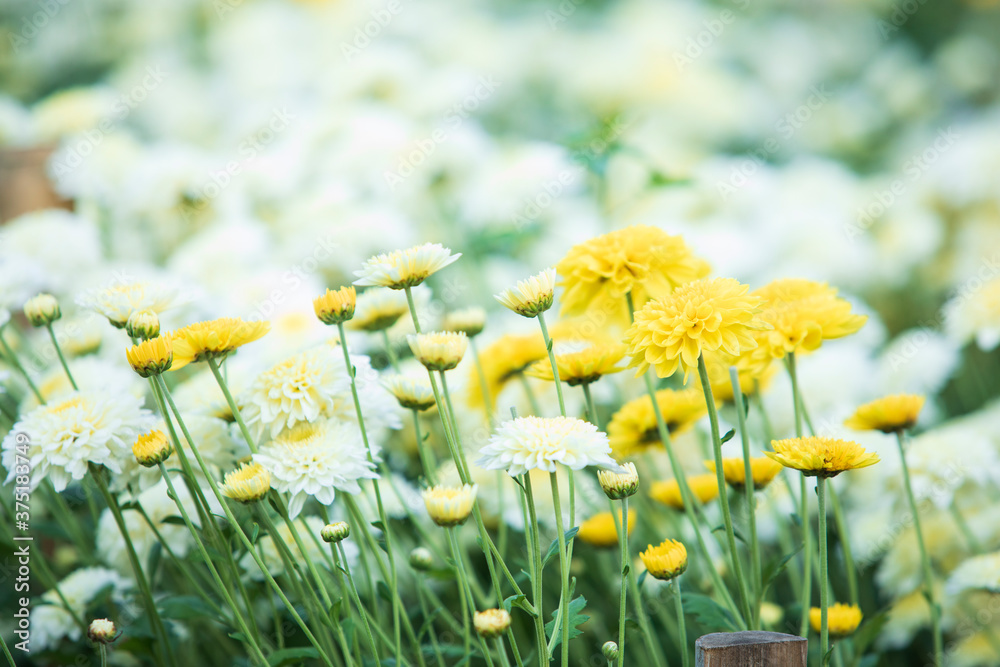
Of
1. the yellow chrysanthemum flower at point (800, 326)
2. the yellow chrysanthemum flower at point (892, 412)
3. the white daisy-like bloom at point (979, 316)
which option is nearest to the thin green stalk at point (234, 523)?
the yellow chrysanthemum flower at point (800, 326)

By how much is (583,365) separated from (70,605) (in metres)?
0.93

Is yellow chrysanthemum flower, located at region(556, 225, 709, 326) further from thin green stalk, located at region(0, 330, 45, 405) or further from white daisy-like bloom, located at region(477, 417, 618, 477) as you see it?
thin green stalk, located at region(0, 330, 45, 405)

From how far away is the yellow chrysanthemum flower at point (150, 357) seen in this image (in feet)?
2.75

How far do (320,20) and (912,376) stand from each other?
290cm

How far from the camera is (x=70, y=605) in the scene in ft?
4.01

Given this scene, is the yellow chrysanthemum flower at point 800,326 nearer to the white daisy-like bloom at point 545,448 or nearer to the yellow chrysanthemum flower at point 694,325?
the yellow chrysanthemum flower at point 694,325

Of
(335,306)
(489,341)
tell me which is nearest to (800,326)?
(335,306)

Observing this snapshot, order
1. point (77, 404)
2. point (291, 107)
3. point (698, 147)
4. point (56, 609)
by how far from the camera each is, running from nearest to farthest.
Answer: point (77, 404)
point (56, 609)
point (291, 107)
point (698, 147)

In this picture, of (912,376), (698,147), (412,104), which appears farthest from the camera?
(698,147)

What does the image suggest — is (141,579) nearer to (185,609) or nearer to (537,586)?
(185,609)

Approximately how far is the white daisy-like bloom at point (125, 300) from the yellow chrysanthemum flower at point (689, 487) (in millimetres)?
793

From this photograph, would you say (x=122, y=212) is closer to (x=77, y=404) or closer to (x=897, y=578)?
(x=77, y=404)

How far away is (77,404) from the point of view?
106 cm

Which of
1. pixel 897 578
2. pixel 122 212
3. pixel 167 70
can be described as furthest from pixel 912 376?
pixel 167 70
